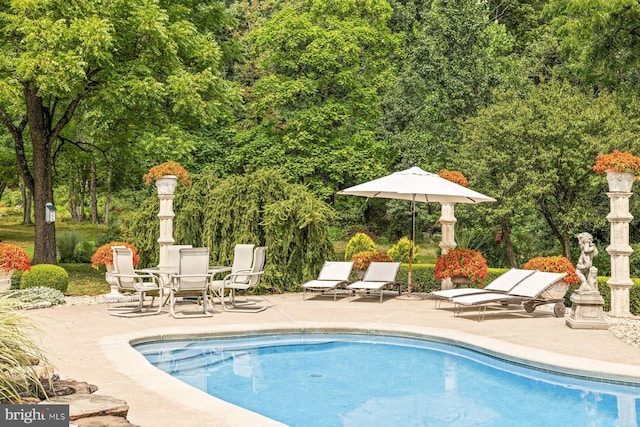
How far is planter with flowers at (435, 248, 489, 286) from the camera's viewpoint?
12680mm

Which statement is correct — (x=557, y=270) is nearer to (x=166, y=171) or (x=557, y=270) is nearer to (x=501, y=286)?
(x=501, y=286)

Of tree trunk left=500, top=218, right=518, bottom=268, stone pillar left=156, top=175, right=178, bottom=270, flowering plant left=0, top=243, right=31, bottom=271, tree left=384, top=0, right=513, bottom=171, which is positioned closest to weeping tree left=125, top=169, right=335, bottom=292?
stone pillar left=156, top=175, right=178, bottom=270

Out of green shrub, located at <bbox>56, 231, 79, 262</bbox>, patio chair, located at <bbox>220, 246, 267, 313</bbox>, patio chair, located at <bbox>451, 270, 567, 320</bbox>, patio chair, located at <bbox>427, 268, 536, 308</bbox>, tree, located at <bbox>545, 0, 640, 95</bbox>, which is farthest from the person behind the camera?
green shrub, located at <bbox>56, 231, 79, 262</bbox>

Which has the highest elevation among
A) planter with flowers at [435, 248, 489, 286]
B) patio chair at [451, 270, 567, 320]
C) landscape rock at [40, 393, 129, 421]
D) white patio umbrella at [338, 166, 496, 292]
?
white patio umbrella at [338, 166, 496, 292]

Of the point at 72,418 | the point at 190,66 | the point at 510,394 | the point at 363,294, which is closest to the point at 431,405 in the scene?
the point at 510,394

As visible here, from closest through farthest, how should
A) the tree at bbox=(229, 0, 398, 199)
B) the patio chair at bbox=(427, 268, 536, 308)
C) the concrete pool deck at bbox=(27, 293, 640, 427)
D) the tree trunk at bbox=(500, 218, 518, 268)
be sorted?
the concrete pool deck at bbox=(27, 293, 640, 427) → the patio chair at bbox=(427, 268, 536, 308) → the tree trunk at bbox=(500, 218, 518, 268) → the tree at bbox=(229, 0, 398, 199)

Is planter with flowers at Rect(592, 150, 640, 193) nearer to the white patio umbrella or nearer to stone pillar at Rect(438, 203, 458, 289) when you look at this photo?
the white patio umbrella

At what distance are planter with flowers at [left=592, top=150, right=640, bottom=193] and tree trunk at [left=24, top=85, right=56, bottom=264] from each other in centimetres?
1326

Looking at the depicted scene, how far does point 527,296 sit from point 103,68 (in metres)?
11.5

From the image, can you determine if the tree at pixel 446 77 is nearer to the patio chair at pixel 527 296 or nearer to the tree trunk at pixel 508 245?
the tree trunk at pixel 508 245

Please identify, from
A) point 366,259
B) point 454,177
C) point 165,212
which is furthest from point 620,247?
point 165,212

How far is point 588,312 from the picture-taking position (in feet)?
32.5

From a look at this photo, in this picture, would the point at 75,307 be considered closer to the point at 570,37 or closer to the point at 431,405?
the point at 431,405

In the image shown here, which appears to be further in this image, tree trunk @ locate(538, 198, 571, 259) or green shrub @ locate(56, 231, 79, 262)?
green shrub @ locate(56, 231, 79, 262)
